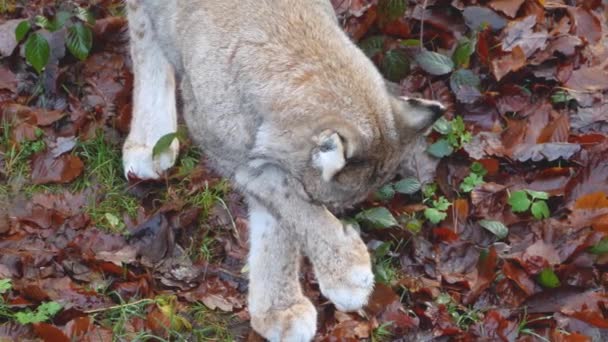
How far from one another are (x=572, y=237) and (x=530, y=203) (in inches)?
9.7

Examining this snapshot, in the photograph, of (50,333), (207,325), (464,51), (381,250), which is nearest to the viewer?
(50,333)

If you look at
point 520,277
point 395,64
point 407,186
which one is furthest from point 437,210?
point 395,64

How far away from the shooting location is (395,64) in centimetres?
466

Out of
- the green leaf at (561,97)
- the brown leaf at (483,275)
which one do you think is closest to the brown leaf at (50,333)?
the brown leaf at (483,275)

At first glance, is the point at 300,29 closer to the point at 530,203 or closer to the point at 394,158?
the point at 394,158

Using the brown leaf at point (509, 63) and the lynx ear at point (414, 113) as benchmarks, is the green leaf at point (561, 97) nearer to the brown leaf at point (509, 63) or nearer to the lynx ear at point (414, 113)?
the brown leaf at point (509, 63)

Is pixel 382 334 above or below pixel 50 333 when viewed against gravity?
below

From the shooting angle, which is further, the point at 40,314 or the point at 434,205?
the point at 434,205

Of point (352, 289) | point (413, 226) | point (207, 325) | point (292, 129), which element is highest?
point (292, 129)

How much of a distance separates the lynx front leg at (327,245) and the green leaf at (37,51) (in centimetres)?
169

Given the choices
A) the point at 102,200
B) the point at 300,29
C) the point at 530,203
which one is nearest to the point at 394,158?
the point at 300,29

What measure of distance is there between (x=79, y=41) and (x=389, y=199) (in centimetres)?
173

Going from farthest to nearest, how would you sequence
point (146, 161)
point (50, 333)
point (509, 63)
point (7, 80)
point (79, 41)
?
Answer: point (7, 80) → point (79, 41) → point (509, 63) → point (146, 161) → point (50, 333)

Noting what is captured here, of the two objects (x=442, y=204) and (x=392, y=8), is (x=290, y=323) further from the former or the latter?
(x=392, y=8)
